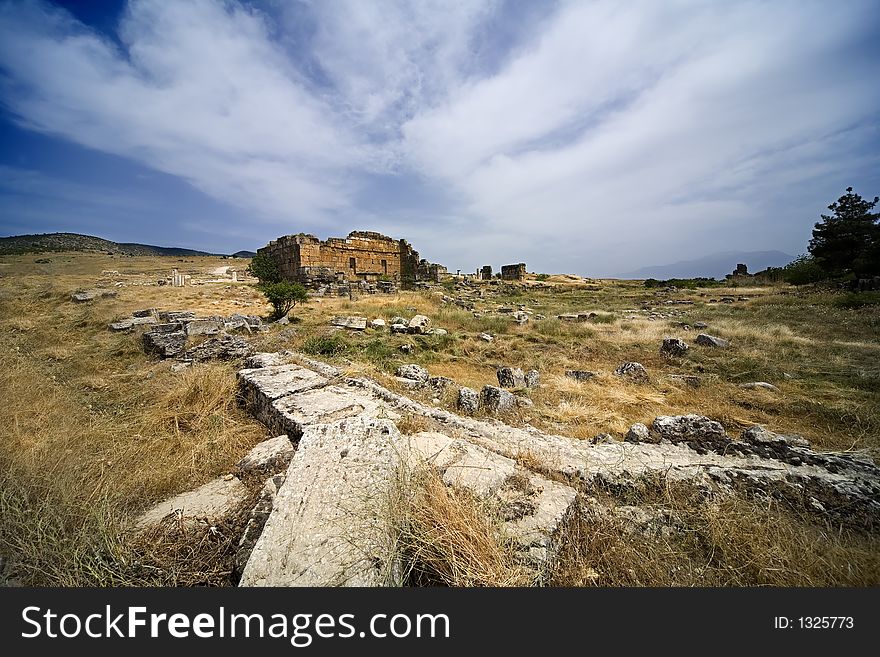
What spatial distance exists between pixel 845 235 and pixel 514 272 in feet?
78.9

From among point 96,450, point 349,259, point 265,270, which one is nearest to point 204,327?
point 96,450

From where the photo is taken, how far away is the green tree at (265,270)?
19062 mm

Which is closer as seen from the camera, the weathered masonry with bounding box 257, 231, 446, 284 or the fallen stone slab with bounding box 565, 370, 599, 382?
the fallen stone slab with bounding box 565, 370, 599, 382

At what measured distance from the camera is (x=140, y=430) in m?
3.21

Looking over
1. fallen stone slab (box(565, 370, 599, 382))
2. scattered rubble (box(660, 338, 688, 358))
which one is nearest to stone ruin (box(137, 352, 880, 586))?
fallen stone slab (box(565, 370, 599, 382))

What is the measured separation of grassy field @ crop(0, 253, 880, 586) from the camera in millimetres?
1755

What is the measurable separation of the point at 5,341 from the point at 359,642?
10.1 metres

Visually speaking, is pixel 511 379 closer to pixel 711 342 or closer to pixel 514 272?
pixel 711 342

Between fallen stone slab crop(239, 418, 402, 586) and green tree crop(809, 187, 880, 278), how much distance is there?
33357mm

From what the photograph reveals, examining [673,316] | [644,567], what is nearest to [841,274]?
[673,316]

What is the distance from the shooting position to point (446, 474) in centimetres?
248

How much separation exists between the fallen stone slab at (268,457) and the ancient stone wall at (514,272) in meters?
32.1

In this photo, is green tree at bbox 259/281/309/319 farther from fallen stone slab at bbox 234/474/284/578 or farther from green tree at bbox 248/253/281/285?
fallen stone slab at bbox 234/474/284/578

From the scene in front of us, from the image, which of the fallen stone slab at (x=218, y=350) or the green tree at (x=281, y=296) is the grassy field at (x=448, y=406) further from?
the green tree at (x=281, y=296)
